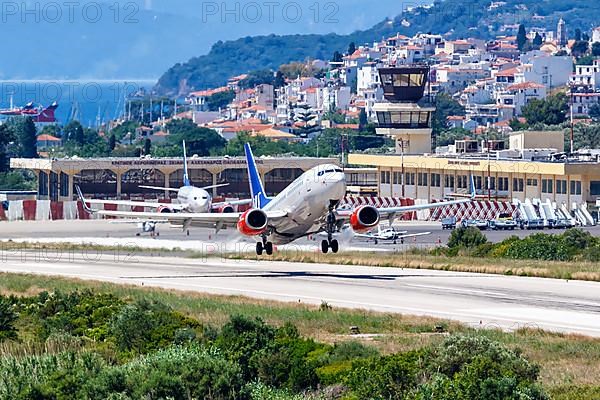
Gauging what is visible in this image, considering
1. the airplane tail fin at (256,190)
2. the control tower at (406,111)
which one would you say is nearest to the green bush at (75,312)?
the airplane tail fin at (256,190)

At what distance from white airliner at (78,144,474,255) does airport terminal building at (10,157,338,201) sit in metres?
82.0

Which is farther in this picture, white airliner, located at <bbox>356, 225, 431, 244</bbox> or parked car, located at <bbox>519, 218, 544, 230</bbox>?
parked car, located at <bbox>519, 218, 544, 230</bbox>

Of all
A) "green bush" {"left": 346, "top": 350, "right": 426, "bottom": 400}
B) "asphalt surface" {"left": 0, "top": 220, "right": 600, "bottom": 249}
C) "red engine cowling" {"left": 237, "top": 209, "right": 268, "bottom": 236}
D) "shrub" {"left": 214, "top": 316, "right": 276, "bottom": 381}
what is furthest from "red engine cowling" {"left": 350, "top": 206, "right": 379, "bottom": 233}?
"asphalt surface" {"left": 0, "top": 220, "right": 600, "bottom": 249}

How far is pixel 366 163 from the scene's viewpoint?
145250 millimetres

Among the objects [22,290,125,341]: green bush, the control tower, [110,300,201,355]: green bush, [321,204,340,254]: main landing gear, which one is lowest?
[22,290,125,341]: green bush

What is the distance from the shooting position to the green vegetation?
87.5 ft

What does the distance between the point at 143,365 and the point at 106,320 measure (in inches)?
486

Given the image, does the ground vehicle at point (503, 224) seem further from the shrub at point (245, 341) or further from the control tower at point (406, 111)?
the shrub at point (245, 341)

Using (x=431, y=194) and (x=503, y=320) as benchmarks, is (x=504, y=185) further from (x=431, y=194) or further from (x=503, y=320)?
(x=503, y=320)

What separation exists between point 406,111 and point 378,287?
8980 cm

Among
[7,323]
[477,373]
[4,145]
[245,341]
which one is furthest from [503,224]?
[4,145]

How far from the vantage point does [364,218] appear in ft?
188

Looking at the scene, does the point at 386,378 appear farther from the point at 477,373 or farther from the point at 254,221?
the point at 254,221

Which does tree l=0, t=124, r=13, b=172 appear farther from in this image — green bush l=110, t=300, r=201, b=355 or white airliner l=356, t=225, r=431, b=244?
green bush l=110, t=300, r=201, b=355
